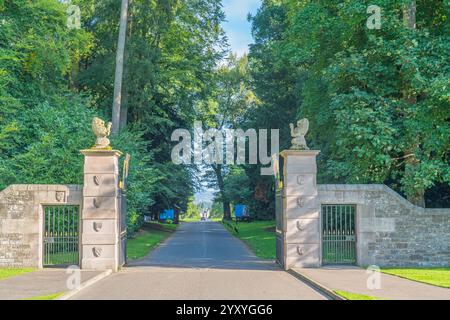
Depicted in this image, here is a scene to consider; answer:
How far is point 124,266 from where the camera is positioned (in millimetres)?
20188

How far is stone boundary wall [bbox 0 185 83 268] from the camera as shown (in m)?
19.2

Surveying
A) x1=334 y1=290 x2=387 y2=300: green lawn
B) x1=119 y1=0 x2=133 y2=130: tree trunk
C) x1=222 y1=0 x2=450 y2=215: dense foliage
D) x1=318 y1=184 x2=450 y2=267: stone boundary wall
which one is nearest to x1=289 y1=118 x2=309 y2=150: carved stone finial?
x1=318 y1=184 x2=450 y2=267: stone boundary wall

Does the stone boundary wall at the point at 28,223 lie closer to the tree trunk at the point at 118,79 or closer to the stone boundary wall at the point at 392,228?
the stone boundary wall at the point at 392,228

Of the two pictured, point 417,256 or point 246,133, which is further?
point 246,133

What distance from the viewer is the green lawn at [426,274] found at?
15273mm

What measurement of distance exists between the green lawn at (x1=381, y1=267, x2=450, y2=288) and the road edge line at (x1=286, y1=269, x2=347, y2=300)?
271cm

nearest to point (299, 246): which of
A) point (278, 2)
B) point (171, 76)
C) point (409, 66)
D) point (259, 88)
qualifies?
point (409, 66)

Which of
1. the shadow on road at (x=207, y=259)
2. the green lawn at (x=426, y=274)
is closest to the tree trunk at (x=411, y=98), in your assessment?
the green lawn at (x=426, y=274)

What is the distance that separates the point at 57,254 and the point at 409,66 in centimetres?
1350

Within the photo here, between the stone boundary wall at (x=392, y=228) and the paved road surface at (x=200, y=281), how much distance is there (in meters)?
3.04

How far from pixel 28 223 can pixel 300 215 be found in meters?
8.55

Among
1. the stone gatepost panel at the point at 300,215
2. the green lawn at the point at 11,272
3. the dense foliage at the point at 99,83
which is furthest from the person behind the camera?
the dense foliage at the point at 99,83

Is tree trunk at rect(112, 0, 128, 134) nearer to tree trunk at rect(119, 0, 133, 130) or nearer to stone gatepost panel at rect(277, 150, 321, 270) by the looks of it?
tree trunk at rect(119, 0, 133, 130)
